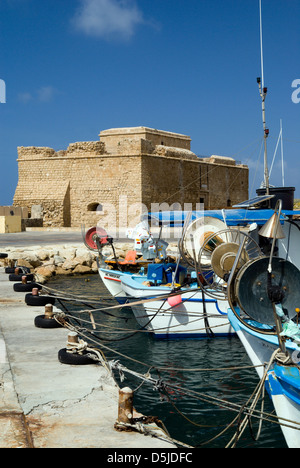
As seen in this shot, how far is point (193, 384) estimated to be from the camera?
751 cm

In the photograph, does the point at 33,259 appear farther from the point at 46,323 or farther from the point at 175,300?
the point at 46,323

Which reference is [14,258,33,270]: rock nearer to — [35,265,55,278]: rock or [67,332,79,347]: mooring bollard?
[35,265,55,278]: rock

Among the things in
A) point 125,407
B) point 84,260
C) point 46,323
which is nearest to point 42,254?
point 84,260

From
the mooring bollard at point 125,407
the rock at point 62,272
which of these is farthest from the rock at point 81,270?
the mooring bollard at point 125,407

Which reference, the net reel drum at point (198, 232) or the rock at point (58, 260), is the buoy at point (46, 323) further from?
the rock at point (58, 260)

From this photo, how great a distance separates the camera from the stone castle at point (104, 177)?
114 ft

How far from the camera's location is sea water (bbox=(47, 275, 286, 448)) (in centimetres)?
565

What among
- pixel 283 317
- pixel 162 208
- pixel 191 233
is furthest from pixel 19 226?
pixel 283 317

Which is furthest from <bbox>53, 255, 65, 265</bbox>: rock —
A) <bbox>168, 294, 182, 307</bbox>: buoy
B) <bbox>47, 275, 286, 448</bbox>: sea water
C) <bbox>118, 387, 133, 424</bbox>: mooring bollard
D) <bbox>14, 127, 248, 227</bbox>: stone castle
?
<bbox>118, 387, 133, 424</bbox>: mooring bollard

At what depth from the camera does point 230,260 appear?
7547mm

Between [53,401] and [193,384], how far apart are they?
3.60m

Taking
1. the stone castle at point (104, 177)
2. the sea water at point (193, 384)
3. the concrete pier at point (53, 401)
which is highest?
the stone castle at point (104, 177)

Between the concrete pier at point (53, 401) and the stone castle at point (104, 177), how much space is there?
94.3 feet

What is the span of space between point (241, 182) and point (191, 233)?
34935 mm
